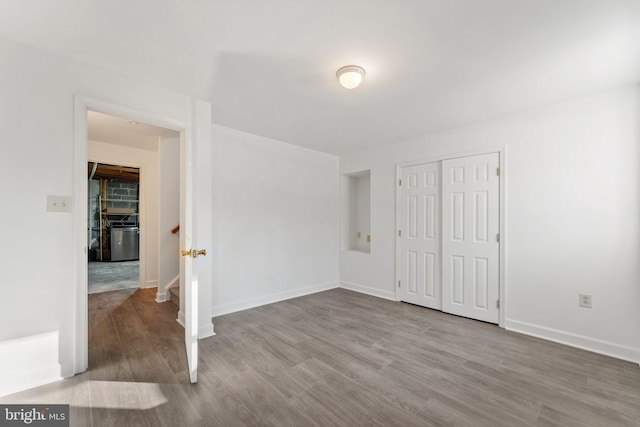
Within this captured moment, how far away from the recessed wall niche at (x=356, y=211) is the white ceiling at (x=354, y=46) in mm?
2271

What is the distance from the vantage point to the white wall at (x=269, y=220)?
3.48 m

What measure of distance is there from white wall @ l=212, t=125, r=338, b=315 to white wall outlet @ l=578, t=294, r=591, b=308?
3.21m

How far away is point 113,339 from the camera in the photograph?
2666mm

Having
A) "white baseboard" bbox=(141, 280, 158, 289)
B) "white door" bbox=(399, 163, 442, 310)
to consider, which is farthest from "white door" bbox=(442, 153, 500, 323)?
"white baseboard" bbox=(141, 280, 158, 289)

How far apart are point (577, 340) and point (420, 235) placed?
1870mm

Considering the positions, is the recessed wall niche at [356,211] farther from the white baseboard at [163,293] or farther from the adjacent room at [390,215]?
the white baseboard at [163,293]

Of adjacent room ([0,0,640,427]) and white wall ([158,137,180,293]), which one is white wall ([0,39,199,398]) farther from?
white wall ([158,137,180,293])

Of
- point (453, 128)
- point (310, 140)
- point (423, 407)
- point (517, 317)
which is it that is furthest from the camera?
point (310, 140)

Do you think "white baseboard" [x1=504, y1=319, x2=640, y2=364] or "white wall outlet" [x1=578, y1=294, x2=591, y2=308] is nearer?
"white baseboard" [x1=504, y1=319, x2=640, y2=364]

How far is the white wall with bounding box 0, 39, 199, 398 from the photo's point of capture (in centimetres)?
185

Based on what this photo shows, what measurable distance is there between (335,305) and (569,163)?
3.13 meters

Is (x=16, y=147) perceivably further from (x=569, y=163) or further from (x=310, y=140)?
(x=569, y=163)

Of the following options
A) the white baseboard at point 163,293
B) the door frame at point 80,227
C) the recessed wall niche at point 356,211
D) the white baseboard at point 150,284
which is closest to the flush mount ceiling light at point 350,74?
the door frame at point 80,227

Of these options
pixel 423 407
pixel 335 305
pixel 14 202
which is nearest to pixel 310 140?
pixel 335 305
